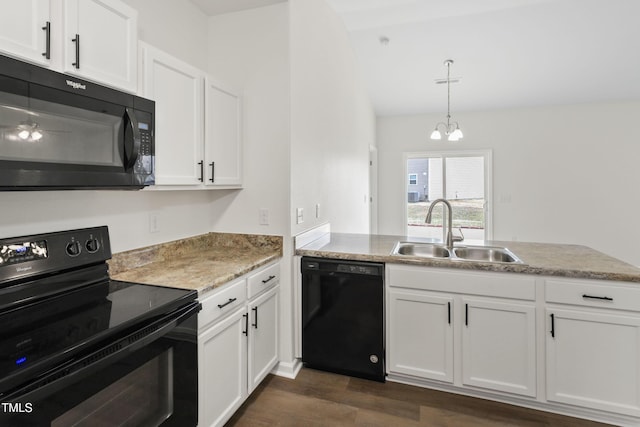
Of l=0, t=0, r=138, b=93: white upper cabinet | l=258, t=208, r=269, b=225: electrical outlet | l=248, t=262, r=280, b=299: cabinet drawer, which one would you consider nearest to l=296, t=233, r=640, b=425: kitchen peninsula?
l=248, t=262, r=280, b=299: cabinet drawer

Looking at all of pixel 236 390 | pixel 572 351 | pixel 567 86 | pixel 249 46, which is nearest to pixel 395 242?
pixel 572 351

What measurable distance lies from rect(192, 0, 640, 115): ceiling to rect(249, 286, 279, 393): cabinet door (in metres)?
1.98

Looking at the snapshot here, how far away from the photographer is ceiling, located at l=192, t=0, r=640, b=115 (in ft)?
11.0

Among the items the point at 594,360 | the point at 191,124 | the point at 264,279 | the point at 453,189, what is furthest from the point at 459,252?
the point at 453,189

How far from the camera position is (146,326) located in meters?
1.21

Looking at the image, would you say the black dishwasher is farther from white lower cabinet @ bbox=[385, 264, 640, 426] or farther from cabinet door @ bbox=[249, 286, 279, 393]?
cabinet door @ bbox=[249, 286, 279, 393]

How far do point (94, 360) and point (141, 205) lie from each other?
1.08 meters

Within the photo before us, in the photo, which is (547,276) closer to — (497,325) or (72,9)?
(497,325)

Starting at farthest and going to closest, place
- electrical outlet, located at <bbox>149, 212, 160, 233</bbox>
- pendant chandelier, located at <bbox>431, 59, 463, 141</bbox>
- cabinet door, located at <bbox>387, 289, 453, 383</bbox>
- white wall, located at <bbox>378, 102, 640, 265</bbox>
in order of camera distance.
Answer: white wall, located at <bbox>378, 102, 640, 265</bbox> → pendant chandelier, located at <bbox>431, 59, 463, 141</bbox> → cabinet door, located at <bbox>387, 289, 453, 383</bbox> → electrical outlet, located at <bbox>149, 212, 160, 233</bbox>

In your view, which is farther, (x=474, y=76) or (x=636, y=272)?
(x=474, y=76)

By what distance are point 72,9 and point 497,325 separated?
2516mm

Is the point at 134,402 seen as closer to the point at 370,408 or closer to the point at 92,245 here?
the point at 92,245

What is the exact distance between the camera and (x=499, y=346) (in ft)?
6.52

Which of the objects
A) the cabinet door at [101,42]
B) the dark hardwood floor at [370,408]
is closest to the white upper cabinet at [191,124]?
the cabinet door at [101,42]
